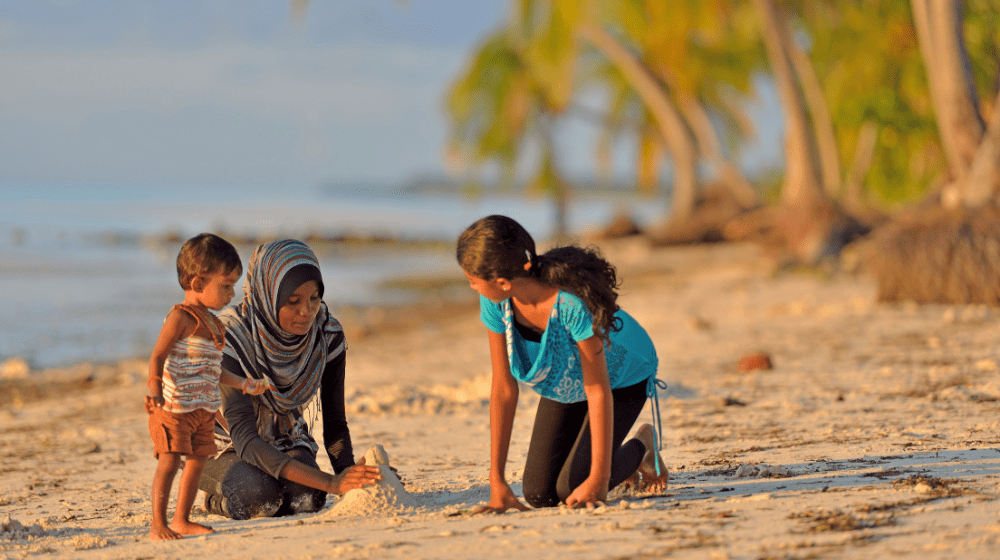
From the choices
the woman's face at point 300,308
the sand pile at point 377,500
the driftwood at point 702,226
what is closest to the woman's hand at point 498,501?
the sand pile at point 377,500

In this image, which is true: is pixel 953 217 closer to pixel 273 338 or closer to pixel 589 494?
pixel 589 494

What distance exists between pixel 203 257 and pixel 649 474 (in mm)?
1683

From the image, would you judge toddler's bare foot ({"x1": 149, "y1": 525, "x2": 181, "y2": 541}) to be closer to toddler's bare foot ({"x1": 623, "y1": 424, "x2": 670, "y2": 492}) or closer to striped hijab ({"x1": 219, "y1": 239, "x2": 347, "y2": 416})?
striped hijab ({"x1": 219, "y1": 239, "x2": 347, "y2": 416})

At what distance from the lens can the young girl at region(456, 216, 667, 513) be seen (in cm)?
294

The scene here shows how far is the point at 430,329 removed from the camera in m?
10.9

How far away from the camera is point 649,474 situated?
3277mm

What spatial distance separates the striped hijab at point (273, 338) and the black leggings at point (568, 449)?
872 millimetres

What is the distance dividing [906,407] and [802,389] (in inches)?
32.1

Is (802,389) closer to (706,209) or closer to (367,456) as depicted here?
(367,456)

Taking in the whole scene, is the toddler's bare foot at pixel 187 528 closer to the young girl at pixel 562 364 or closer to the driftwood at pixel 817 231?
the young girl at pixel 562 364

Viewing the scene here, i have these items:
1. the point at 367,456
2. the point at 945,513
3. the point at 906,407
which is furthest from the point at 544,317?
the point at 906,407

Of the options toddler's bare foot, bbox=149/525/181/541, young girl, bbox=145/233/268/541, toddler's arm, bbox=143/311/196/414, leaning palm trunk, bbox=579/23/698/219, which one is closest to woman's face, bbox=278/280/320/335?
young girl, bbox=145/233/268/541

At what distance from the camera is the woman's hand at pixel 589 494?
307 centimetres

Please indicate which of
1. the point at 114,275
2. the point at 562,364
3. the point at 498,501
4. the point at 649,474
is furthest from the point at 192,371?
the point at 114,275
